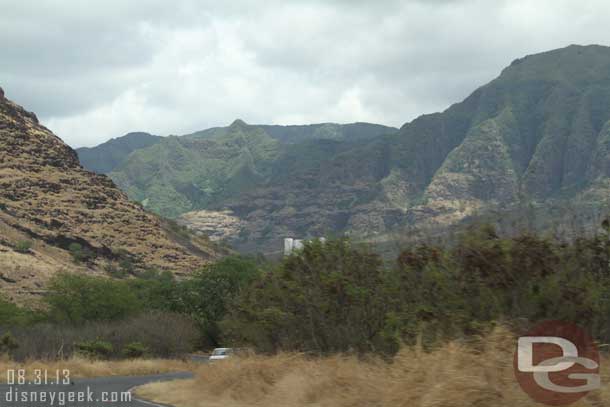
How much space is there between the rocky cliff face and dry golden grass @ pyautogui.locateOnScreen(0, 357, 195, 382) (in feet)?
182

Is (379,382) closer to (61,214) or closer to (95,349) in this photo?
(95,349)

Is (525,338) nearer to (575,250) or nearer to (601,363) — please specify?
(601,363)

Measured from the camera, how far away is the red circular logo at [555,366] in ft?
38.5

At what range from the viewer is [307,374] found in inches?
656

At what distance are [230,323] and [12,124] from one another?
12484 cm

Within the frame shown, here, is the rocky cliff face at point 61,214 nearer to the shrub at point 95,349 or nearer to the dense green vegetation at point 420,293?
the shrub at point 95,349

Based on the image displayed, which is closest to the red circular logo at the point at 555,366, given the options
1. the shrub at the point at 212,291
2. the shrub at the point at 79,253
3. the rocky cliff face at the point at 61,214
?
the shrub at the point at 212,291

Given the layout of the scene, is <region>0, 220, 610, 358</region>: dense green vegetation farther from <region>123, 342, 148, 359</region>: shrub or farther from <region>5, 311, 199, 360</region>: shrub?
<region>123, 342, 148, 359</region>: shrub

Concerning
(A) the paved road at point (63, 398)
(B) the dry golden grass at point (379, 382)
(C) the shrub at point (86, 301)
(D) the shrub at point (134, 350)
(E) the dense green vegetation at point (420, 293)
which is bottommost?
(D) the shrub at point (134, 350)

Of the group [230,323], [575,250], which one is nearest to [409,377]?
[575,250]

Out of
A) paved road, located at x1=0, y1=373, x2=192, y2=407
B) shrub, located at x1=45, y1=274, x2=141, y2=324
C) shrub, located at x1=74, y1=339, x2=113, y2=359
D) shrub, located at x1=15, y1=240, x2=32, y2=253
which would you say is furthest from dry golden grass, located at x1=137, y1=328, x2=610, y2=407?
shrub, located at x1=15, y1=240, x2=32, y2=253

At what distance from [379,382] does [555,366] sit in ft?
10.2

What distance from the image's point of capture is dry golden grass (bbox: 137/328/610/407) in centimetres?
1169

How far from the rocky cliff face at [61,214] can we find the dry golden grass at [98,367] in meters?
55.3
